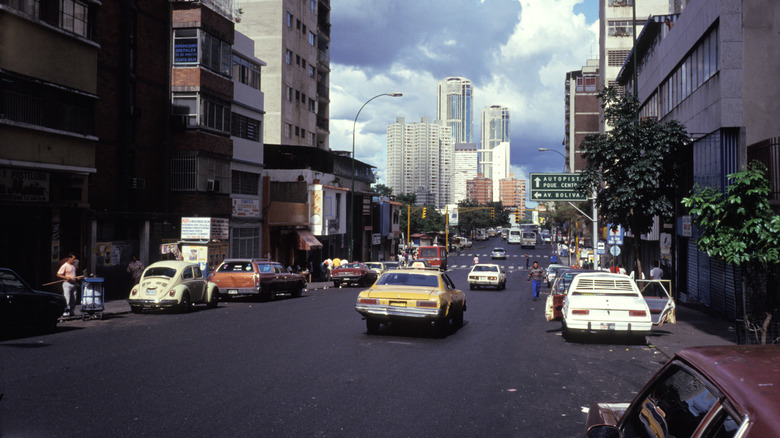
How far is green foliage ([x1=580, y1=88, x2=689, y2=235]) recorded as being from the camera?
22141 mm

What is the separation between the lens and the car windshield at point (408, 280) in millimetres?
16031

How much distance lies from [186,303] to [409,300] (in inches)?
379

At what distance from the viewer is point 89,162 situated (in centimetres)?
2645

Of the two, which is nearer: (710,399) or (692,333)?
(710,399)

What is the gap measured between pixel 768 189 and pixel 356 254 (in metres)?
58.3

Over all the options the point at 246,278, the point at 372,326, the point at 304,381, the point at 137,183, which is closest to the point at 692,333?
the point at 372,326

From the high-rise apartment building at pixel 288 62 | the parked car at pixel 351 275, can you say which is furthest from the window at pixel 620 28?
the parked car at pixel 351 275

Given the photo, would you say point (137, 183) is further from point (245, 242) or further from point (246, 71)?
point (246, 71)

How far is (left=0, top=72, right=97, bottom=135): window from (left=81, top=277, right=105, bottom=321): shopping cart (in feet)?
23.9

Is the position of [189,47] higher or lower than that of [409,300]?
higher

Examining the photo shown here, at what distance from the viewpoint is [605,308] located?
51.0 feet

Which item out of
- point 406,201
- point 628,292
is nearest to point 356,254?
point 628,292

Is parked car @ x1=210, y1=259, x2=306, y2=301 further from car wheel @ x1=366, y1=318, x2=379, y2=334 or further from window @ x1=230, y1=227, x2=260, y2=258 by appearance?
window @ x1=230, y1=227, x2=260, y2=258

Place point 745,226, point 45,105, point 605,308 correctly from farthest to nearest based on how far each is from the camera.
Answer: point 45,105, point 605,308, point 745,226
